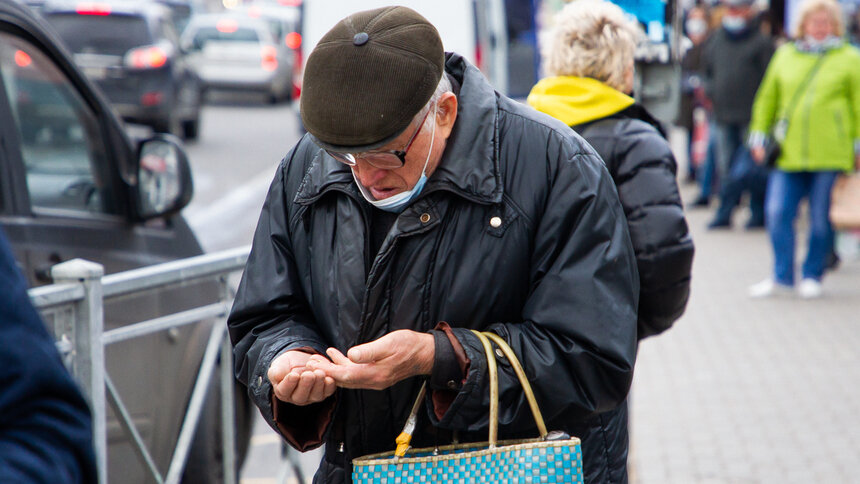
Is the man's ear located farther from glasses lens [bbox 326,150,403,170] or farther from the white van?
the white van

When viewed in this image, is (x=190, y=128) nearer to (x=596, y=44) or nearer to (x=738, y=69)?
(x=738, y=69)

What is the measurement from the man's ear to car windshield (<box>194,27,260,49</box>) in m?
23.9

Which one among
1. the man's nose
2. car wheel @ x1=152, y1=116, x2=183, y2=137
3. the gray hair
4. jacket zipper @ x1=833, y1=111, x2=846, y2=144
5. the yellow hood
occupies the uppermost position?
the gray hair

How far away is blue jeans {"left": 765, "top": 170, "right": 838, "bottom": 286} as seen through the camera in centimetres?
809

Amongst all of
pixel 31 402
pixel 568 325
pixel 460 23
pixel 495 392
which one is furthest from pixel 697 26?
pixel 31 402

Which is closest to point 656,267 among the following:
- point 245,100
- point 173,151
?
point 173,151

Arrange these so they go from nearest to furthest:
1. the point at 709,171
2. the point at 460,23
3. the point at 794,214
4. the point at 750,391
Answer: the point at 750,391, the point at 794,214, the point at 709,171, the point at 460,23

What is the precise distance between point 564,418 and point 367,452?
1.31 ft

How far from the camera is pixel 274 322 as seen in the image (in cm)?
236

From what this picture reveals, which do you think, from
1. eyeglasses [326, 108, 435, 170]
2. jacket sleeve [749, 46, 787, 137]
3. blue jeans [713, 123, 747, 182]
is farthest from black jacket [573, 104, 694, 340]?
blue jeans [713, 123, 747, 182]

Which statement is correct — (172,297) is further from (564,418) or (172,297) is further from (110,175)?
(564,418)

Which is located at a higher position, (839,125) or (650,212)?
(650,212)

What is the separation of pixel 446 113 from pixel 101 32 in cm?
1555

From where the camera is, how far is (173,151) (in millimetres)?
3744
